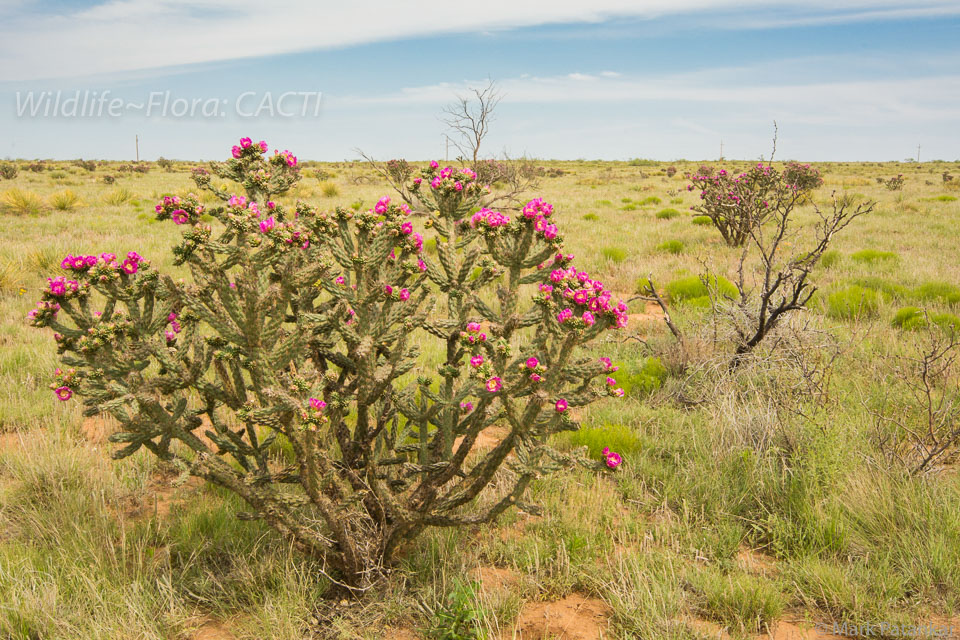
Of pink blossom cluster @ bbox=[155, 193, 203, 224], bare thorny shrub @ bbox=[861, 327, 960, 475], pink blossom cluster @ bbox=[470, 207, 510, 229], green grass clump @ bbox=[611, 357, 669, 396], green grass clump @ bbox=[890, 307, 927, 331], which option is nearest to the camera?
pink blossom cluster @ bbox=[155, 193, 203, 224]

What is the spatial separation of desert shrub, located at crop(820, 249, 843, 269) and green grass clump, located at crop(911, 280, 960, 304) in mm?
1921

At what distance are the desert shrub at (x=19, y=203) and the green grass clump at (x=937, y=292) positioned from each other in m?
21.1

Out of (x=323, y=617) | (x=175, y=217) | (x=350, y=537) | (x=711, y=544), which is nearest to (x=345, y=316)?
(x=175, y=217)

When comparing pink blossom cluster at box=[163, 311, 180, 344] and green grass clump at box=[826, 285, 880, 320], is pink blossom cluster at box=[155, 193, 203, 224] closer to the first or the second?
pink blossom cluster at box=[163, 311, 180, 344]

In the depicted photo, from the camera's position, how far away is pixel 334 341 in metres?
2.88

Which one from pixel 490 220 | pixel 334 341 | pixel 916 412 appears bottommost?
pixel 916 412

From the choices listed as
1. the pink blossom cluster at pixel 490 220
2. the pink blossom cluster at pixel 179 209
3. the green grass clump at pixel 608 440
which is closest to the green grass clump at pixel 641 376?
the green grass clump at pixel 608 440

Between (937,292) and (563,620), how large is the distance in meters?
7.94

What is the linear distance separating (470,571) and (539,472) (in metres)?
0.92

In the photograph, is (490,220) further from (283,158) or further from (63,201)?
(63,201)

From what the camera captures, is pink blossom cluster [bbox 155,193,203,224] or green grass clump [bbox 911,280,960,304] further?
green grass clump [bbox 911,280,960,304]

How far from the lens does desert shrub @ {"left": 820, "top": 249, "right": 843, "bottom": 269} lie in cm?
993

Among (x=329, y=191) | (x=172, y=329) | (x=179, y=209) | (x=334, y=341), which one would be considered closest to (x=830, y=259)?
(x=334, y=341)

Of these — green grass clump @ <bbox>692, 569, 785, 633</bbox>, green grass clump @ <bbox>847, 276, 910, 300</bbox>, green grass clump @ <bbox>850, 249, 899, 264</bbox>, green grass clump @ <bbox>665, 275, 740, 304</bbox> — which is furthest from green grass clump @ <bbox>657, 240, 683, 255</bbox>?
green grass clump @ <bbox>692, 569, 785, 633</bbox>
